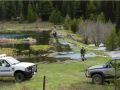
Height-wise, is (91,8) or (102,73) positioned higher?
(91,8)

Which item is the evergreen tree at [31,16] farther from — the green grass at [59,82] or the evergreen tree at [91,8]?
the green grass at [59,82]

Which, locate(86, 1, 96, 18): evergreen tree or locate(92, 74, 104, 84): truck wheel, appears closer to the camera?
locate(92, 74, 104, 84): truck wheel

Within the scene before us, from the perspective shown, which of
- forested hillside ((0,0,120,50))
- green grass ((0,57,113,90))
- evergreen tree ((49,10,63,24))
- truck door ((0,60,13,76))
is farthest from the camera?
forested hillside ((0,0,120,50))

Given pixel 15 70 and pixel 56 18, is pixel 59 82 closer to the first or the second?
pixel 15 70

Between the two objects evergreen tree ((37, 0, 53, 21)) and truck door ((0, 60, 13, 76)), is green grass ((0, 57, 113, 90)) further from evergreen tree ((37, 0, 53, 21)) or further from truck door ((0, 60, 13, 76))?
evergreen tree ((37, 0, 53, 21))

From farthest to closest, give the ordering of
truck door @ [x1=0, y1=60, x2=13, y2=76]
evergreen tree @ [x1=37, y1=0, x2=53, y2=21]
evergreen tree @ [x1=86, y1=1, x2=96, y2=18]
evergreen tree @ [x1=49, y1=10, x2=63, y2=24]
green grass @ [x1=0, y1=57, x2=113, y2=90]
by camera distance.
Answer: evergreen tree @ [x1=37, y1=0, x2=53, y2=21]
evergreen tree @ [x1=86, y1=1, x2=96, y2=18]
evergreen tree @ [x1=49, y1=10, x2=63, y2=24]
truck door @ [x1=0, y1=60, x2=13, y2=76]
green grass @ [x1=0, y1=57, x2=113, y2=90]

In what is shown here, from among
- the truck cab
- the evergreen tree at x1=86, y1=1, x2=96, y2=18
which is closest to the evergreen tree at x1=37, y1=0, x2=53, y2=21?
the evergreen tree at x1=86, y1=1, x2=96, y2=18

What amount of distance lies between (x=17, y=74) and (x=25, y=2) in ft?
406

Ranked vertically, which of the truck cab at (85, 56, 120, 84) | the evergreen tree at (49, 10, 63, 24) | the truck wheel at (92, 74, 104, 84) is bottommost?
the truck wheel at (92, 74, 104, 84)

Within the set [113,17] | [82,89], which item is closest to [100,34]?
[113,17]

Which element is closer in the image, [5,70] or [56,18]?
[5,70]

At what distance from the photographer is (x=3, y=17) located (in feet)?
463

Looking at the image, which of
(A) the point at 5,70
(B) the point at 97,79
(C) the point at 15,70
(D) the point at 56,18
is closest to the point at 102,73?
(B) the point at 97,79

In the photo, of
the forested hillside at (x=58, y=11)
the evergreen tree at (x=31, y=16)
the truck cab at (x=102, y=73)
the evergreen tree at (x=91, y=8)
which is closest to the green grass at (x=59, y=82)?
the truck cab at (x=102, y=73)
